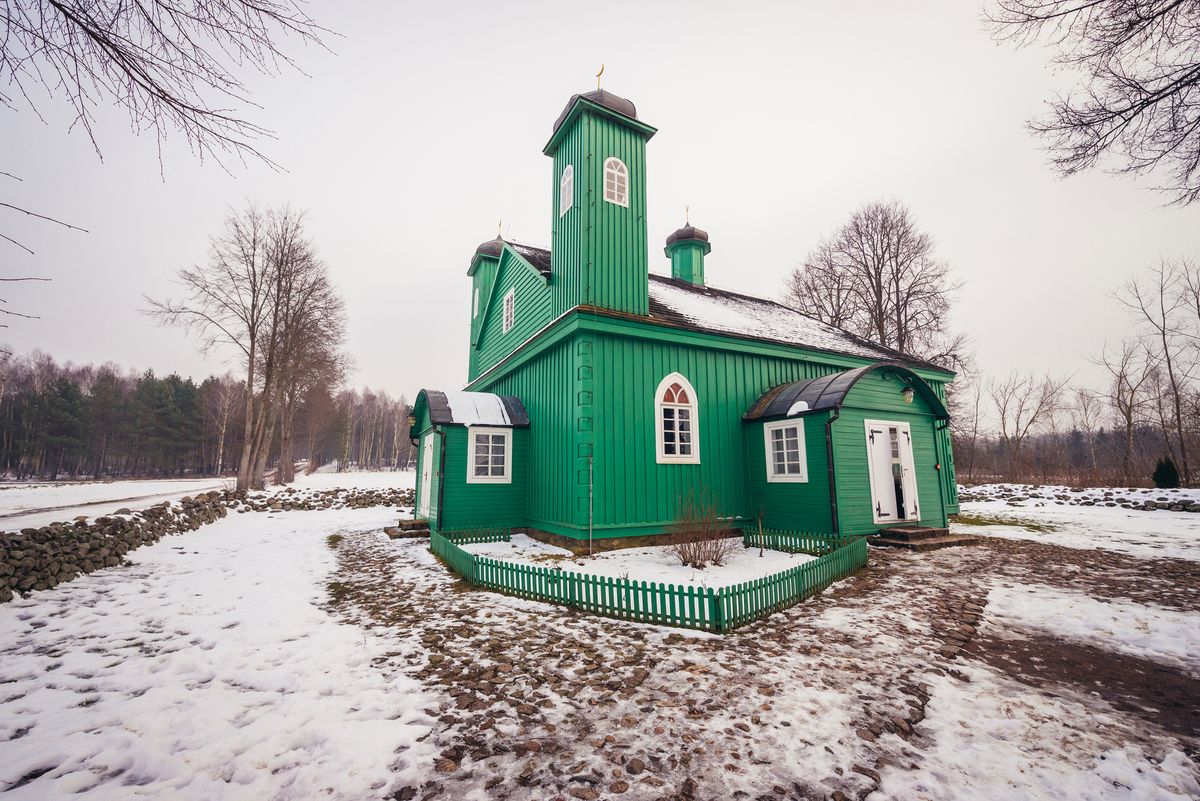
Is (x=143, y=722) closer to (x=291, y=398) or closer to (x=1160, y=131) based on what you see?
(x=1160, y=131)

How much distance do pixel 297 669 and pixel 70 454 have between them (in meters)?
62.2

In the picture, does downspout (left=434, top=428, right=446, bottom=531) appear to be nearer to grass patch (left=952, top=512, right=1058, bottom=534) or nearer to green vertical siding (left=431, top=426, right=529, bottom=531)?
green vertical siding (left=431, top=426, right=529, bottom=531)

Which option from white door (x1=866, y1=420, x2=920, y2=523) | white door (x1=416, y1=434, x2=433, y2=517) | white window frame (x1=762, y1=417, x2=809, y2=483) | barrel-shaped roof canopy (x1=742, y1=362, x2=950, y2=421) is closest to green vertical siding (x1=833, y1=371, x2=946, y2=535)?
white door (x1=866, y1=420, x2=920, y2=523)

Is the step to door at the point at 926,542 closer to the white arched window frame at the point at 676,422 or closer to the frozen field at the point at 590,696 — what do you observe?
the frozen field at the point at 590,696

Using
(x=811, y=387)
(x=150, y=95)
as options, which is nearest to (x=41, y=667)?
(x=150, y=95)

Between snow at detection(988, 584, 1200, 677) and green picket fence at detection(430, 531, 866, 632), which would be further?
green picket fence at detection(430, 531, 866, 632)

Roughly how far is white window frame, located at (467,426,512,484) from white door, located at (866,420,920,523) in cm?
933

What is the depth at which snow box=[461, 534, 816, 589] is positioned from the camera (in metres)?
7.91

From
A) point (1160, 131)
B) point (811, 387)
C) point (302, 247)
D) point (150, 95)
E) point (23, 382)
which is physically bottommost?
point (811, 387)

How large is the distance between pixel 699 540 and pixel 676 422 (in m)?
3.33

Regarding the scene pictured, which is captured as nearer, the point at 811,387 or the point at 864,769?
the point at 864,769

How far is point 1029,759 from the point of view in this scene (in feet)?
10.4

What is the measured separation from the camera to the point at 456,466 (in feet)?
40.6

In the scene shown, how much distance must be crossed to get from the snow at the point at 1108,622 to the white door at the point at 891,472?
4.40 metres
